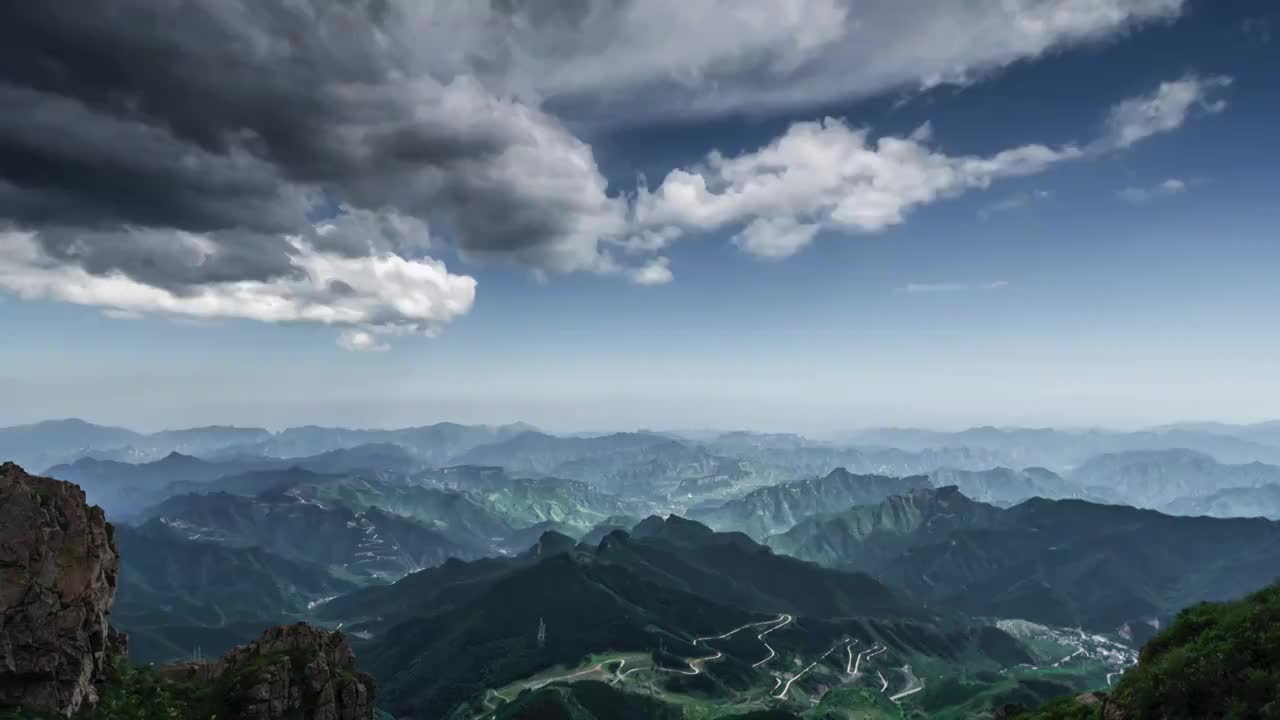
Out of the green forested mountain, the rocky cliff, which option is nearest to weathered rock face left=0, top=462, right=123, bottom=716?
the rocky cliff

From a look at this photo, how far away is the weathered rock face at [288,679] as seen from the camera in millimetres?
99812

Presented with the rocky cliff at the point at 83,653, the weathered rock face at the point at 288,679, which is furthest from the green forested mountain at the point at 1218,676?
the rocky cliff at the point at 83,653

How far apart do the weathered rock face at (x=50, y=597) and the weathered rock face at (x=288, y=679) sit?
52.2ft

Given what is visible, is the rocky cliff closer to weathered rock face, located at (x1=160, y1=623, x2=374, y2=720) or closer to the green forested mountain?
weathered rock face, located at (x1=160, y1=623, x2=374, y2=720)

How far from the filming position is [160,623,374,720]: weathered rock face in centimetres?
9981

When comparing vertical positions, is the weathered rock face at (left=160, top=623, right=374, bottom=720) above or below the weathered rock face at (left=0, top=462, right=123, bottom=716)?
below

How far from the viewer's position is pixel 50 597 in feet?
291

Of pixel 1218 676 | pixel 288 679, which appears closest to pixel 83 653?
pixel 288 679

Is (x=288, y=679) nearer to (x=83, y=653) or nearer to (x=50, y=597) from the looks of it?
(x=83, y=653)

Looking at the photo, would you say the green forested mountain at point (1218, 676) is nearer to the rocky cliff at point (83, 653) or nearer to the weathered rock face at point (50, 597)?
the rocky cliff at point (83, 653)

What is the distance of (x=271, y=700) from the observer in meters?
100

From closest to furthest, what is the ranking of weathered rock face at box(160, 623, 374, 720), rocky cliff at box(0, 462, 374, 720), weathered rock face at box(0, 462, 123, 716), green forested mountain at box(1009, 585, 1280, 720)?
1. green forested mountain at box(1009, 585, 1280, 720)
2. weathered rock face at box(0, 462, 123, 716)
3. rocky cliff at box(0, 462, 374, 720)
4. weathered rock face at box(160, 623, 374, 720)

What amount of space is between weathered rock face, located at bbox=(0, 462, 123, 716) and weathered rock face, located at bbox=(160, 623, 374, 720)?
15924 millimetres

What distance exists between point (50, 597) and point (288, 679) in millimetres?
34406
